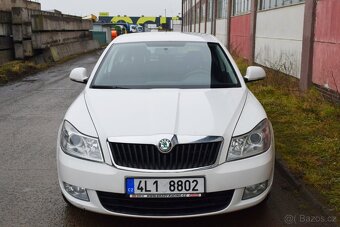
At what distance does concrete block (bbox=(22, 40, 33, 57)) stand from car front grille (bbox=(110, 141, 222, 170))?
1570cm

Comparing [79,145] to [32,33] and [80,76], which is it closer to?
[80,76]

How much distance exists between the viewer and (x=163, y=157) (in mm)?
3039

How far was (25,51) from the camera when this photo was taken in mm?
17625

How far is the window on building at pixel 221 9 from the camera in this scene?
25.5 metres

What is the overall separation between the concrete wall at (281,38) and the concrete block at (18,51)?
9.49 metres

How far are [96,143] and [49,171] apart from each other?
6.19ft

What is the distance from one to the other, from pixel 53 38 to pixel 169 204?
19800mm

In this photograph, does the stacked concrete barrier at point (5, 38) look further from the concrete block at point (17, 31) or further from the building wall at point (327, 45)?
the building wall at point (327, 45)

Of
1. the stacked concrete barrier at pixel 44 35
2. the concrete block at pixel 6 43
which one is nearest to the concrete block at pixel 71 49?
the stacked concrete barrier at pixel 44 35

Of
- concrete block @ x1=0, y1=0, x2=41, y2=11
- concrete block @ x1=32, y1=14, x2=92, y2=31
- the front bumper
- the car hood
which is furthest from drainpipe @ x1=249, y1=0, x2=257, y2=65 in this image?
the front bumper

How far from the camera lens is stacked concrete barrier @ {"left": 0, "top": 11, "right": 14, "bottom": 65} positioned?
1591 cm

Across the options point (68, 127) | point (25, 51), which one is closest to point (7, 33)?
point (25, 51)

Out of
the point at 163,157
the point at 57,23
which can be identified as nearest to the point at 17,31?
the point at 57,23

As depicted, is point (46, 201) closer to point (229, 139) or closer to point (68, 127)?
point (68, 127)
